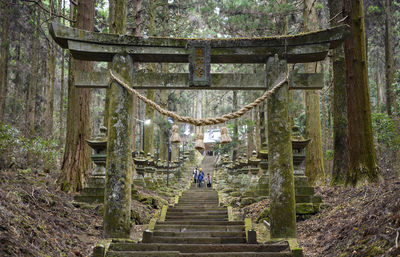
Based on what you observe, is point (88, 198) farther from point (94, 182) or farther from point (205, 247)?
point (205, 247)

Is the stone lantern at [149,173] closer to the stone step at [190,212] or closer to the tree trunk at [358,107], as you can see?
the stone step at [190,212]

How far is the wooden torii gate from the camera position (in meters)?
5.95

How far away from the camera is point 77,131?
30.5 ft

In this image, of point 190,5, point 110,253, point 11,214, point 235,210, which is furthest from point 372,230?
point 190,5

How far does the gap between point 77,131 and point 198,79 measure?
4718 mm

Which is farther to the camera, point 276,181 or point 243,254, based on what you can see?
point 276,181

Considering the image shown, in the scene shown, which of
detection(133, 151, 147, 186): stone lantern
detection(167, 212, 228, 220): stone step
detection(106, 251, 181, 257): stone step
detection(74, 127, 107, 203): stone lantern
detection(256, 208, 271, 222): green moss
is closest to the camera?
detection(106, 251, 181, 257): stone step

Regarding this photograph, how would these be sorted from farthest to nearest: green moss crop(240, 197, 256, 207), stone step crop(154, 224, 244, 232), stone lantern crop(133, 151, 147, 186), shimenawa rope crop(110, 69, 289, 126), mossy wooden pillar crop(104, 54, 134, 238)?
1. stone lantern crop(133, 151, 147, 186)
2. green moss crop(240, 197, 256, 207)
3. stone step crop(154, 224, 244, 232)
4. mossy wooden pillar crop(104, 54, 134, 238)
5. shimenawa rope crop(110, 69, 289, 126)

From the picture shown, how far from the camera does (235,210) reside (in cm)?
1103

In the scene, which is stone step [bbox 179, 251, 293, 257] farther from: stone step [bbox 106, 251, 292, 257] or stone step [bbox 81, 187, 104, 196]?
stone step [bbox 81, 187, 104, 196]

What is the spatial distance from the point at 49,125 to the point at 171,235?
1091cm

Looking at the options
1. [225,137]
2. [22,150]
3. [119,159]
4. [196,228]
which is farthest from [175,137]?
[22,150]

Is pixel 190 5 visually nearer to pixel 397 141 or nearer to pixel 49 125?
pixel 49 125

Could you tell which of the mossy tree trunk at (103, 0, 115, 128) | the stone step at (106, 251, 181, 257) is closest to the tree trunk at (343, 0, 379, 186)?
the stone step at (106, 251, 181, 257)
